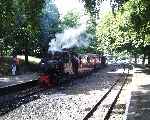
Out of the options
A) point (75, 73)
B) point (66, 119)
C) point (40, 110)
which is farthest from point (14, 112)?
point (75, 73)

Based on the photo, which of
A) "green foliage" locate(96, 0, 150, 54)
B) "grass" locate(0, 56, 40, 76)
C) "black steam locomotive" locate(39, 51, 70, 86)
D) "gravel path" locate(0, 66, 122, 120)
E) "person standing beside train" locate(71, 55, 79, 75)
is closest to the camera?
"gravel path" locate(0, 66, 122, 120)

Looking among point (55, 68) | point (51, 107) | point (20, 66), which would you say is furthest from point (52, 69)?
point (20, 66)

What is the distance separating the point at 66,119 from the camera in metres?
13.9

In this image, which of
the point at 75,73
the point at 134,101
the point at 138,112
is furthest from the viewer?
the point at 75,73

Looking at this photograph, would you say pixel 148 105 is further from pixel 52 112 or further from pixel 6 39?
pixel 6 39

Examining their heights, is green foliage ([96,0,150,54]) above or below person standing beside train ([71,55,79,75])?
above

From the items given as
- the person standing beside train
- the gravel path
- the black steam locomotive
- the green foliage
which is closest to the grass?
the person standing beside train

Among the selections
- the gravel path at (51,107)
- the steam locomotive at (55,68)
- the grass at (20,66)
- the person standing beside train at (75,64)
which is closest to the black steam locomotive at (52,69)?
the steam locomotive at (55,68)

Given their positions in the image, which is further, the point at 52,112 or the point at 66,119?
the point at 52,112

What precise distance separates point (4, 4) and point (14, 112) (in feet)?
31.0

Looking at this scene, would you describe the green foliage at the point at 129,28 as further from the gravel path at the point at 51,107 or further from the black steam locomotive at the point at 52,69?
the black steam locomotive at the point at 52,69

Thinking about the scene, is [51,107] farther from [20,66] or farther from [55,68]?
[20,66]

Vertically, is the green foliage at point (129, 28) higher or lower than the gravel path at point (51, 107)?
higher

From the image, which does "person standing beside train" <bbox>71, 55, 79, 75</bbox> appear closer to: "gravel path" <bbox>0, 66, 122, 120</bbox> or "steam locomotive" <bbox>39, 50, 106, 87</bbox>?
"steam locomotive" <bbox>39, 50, 106, 87</bbox>
